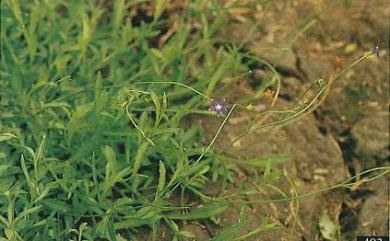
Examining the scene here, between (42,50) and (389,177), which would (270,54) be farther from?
(42,50)

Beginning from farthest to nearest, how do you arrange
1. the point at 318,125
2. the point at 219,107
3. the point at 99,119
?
the point at 318,125
the point at 99,119
the point at 219,107

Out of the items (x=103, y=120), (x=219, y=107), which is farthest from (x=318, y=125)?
(x=103, y=120)

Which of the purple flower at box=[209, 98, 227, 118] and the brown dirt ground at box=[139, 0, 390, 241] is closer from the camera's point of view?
the purple flower at box=[209, 98, 227, 118]

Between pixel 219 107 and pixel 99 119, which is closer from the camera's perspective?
pixel 219 107

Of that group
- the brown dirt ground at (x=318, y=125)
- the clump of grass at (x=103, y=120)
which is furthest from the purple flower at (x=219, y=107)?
the brown dirt ground at (x=318, y=125)

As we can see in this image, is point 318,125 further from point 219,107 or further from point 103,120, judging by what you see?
point 103,120

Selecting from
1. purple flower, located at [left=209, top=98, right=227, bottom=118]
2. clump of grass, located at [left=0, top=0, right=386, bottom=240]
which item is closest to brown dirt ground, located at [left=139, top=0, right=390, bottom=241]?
clump of grass, located at [left=0, top=0, right=386, bottom=240]

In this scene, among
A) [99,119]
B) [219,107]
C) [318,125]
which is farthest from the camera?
[318,125]

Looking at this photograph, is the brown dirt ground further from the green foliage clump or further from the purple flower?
the purple flower
